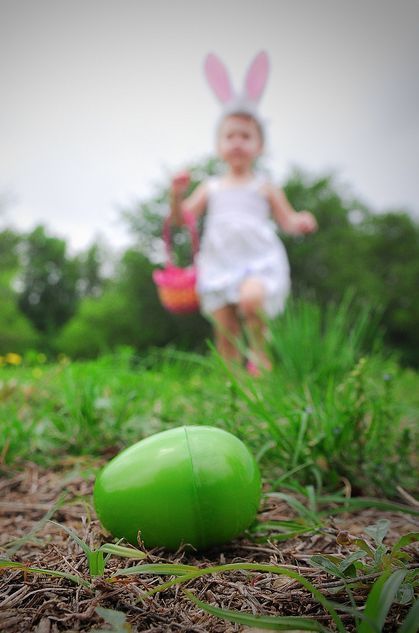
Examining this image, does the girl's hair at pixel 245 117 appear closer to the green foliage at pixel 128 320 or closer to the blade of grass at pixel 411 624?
the blade of grass at pixel 411 624

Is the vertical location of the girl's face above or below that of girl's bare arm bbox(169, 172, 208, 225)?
above

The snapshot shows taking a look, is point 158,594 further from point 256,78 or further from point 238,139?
point 256,78

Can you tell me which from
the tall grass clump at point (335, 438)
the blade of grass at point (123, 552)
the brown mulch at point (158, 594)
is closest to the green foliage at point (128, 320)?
the tall grass clump at point (335, 438)

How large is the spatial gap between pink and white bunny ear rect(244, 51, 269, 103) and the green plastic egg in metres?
3.68

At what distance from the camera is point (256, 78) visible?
3857mm

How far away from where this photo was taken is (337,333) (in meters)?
1.95

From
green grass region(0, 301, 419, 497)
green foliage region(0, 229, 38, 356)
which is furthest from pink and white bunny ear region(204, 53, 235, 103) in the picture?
green foliage region(0, 229, 38, 356)

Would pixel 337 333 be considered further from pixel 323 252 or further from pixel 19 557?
pixel 323 252

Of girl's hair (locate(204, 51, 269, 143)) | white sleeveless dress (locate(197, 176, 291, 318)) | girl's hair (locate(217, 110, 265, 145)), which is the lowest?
white sleeveless dress (locate(197, 176, 291, 318))

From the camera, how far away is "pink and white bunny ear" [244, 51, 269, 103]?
3766mm

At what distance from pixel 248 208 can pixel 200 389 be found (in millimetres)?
2642

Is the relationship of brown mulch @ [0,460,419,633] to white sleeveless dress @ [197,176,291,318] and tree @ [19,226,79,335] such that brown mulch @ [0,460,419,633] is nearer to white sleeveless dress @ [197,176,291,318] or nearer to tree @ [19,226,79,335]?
white sleeveless dress @ [197,176,291,318]

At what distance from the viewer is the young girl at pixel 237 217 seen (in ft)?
12.5

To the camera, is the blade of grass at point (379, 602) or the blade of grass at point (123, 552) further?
the blade of grass at point (123, 552)
